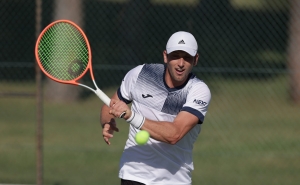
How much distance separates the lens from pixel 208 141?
31.4ft

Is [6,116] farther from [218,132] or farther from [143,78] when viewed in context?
[143,78]

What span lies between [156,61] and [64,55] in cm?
373

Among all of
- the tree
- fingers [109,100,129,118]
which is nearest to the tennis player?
fingers [109,100,129,118]

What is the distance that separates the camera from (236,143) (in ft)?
30.8

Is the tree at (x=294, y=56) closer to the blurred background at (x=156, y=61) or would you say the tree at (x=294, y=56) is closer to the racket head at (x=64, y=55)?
the blurred background at (x=156, y=61)

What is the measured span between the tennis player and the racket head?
1.19 feet

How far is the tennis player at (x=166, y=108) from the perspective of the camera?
4559 millimetres

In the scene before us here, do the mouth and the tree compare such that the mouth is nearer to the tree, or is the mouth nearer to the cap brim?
the cap brim

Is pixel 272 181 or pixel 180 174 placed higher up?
pixel 272 181

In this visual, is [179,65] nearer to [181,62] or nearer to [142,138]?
[181,62]

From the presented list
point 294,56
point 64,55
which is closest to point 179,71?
point 64,55

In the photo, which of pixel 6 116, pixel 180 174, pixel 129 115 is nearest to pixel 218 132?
pixel 6 116

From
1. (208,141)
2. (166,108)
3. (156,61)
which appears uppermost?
(156,61)

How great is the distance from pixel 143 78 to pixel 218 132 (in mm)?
5228
